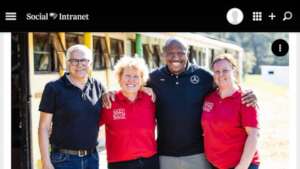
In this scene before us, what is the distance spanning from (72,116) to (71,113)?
0.01m

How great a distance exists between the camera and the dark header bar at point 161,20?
812 mm

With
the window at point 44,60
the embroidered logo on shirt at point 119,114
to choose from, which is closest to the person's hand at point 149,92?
the embroidered logo on shirt at point 119,114

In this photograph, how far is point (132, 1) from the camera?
32.2 inches

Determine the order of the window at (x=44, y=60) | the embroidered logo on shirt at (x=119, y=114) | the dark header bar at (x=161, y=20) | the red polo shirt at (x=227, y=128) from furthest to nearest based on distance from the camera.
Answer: the window at (x=44, y=60) < the embroidered logo on shirt at (x=119, y=114) < the red polo shirt at (x=227, y=128) < the dark header bar at (x=161, y=20)

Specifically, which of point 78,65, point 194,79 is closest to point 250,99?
point 194,79

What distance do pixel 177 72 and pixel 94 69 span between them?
52 centimetres

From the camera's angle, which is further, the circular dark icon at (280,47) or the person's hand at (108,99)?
the person's hand at (108,99)

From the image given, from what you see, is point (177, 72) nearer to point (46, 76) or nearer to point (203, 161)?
point (203, 161)

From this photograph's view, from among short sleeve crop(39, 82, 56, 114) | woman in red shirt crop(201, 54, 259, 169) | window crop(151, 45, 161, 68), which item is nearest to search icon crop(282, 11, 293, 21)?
woman in red shirt crop(201, 54, 259, 169)

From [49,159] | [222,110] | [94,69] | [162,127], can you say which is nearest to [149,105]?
[162,127]

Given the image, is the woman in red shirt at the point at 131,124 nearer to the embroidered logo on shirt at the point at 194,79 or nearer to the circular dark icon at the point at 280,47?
the embroidered logo on shirt at the point at 194,79

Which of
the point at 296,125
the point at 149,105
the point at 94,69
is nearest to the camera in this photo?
the point at 296,125

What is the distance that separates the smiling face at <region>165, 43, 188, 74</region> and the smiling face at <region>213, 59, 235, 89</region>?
0.17m

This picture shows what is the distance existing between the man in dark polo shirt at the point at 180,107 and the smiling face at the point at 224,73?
0.10 meters
